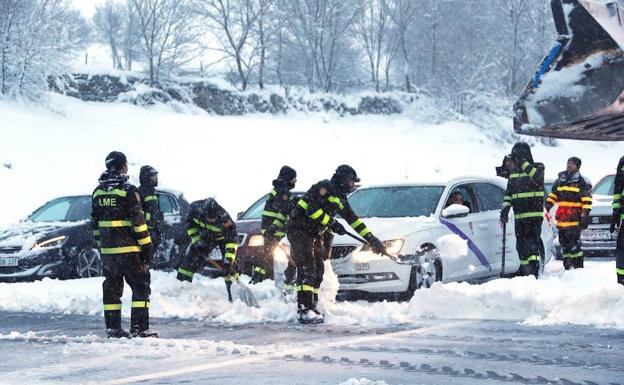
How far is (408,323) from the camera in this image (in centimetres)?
1090

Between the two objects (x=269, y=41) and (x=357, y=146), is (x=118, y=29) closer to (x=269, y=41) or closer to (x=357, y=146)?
(x=269, y=41)

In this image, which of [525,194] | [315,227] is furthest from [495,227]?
[315,227]

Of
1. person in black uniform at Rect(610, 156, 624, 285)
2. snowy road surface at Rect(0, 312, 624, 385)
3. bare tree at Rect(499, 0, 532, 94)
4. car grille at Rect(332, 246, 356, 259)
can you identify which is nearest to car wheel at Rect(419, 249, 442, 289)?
car grille at Rect(332, 246, 356, 259)

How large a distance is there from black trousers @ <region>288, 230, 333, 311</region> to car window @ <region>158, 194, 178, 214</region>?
22.3ft

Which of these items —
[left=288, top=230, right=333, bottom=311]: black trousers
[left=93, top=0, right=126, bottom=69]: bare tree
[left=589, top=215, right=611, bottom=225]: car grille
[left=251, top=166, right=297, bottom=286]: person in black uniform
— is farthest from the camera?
[left=93, top=0, right=126, bottom=69]: bare tree

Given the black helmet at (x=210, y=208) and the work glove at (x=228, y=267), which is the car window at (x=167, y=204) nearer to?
the black helmet at (x=210, y=208)

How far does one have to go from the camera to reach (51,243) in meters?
15.9

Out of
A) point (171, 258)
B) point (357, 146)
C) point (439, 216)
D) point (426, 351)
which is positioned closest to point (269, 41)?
point (357, 146)

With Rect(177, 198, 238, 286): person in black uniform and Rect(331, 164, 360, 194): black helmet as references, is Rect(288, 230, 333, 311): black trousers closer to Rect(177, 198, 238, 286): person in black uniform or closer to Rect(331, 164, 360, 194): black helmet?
Rect(331, 164, 360, 194): black helmet

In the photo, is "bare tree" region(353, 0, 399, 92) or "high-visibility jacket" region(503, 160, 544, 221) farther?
"bare tree" region(353, 0, 399, 92)

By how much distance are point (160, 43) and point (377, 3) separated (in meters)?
14.7

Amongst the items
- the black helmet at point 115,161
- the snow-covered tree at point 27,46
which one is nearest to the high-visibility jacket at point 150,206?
the black helmet at point 115,161

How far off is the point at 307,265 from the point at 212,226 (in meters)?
1.87

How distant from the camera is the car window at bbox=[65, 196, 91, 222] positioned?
1686 cm
